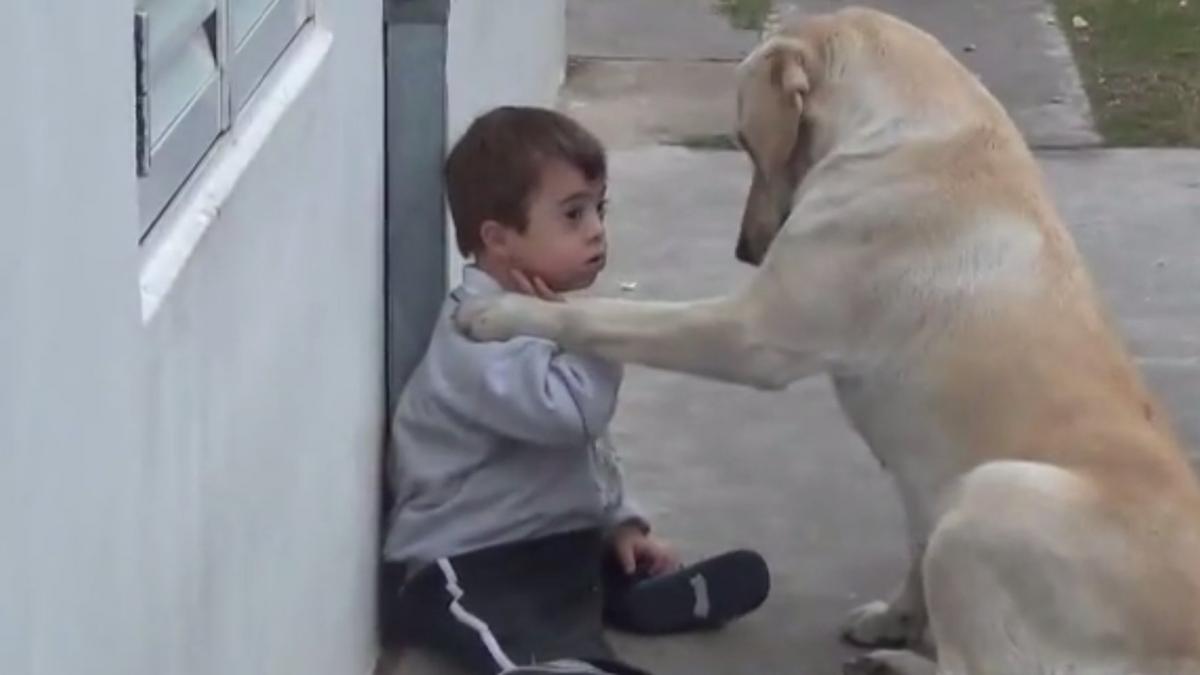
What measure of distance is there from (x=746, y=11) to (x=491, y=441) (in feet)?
21.9

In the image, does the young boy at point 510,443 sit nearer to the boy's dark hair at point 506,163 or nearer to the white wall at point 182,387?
the boy's dark hair at point 506,163

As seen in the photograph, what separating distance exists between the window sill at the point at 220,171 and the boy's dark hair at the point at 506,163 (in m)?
0.54

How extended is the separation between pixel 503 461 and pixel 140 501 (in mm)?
1718

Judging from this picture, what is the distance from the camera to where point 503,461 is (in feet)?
13.6

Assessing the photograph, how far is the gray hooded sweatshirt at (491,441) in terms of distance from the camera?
405 centimetres

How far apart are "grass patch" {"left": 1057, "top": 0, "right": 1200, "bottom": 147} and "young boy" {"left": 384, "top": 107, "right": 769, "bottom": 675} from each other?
4728 millimetres

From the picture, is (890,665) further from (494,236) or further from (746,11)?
(746,11)

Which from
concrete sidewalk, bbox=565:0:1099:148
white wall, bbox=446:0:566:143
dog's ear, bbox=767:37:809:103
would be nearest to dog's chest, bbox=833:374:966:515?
dog's ear, bbox=767:37:809:103

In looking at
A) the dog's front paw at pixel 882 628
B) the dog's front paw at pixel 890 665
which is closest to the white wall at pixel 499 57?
the dog's front paw at pixel 882 628

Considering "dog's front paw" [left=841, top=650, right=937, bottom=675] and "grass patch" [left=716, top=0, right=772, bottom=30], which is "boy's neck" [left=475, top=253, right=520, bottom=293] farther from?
"grass patch" [left=716, top=0, right=772, bottom=30]

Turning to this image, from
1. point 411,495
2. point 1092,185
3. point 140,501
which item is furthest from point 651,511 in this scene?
point 1092,185

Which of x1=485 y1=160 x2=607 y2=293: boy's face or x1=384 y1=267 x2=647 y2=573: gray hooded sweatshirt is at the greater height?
x1=485 y1=160 x2=607 y2=293: boy's face

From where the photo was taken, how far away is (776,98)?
4316 mm

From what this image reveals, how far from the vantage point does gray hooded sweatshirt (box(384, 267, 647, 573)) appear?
405cm
